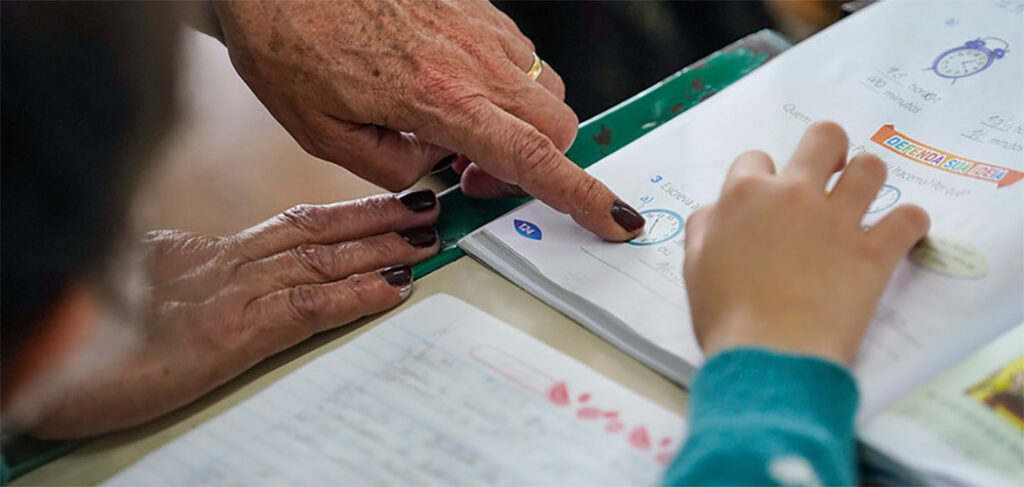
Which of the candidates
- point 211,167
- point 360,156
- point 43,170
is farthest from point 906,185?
point 211,167

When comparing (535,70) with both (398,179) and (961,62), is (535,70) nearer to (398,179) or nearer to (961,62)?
(398,179)

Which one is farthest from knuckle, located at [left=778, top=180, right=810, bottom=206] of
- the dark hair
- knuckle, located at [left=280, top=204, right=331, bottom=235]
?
the dark hair

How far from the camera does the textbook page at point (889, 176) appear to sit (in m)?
0.50

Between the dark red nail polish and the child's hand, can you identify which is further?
the dark red nail polish

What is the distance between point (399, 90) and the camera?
70cm

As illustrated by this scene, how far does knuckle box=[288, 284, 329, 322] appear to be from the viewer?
591mm

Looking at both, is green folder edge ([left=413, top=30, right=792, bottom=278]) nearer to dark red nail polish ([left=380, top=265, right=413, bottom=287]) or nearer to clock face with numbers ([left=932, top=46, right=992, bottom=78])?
dark red nail polish ([left=380, top=265, right=413, bottom=287])

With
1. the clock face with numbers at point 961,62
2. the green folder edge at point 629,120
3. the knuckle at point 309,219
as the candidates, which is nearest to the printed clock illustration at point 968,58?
the clock face with numbers at point 961,62

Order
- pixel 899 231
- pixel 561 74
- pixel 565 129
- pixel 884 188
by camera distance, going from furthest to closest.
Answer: pixel 561 74 < pixel 565 129 < pixel 884 188 < pixel 899 231

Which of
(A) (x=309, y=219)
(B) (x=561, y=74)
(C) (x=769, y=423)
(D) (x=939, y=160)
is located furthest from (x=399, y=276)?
(B) (x=561, y=74)

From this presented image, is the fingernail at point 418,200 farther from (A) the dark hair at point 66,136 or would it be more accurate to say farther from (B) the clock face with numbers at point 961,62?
(B) the clock face with numbers at point 961,62

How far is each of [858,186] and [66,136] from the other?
0.57 metres

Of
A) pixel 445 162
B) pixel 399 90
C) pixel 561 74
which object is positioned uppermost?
pixel 399 90

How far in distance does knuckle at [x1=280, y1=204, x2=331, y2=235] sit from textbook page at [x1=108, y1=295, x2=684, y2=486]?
143mm
